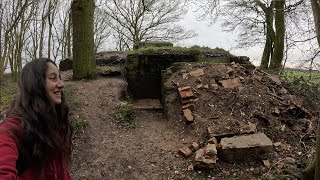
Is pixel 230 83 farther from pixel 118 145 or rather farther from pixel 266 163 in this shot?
pixel 118 145

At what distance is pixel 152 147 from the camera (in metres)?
6.49

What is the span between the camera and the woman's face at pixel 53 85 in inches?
81.7

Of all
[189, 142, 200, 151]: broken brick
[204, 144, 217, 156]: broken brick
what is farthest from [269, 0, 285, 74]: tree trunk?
[204, 144, 217, 156]: broken brick

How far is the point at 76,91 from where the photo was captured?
801 centimetres

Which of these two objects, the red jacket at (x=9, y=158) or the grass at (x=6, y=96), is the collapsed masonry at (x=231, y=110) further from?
the grass at (x=6, y=96)

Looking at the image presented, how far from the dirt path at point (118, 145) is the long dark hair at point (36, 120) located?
370 centimetres

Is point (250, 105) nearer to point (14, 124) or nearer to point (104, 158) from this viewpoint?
point (104, 158)

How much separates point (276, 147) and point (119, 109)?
11.9ft

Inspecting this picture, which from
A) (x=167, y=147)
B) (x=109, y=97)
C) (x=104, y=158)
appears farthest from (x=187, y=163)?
(x=109, y=97)

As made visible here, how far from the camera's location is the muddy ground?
5570 mm

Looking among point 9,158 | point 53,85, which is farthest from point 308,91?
point 9,158

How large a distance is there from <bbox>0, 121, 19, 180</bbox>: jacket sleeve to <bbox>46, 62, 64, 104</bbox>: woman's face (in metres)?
0.40

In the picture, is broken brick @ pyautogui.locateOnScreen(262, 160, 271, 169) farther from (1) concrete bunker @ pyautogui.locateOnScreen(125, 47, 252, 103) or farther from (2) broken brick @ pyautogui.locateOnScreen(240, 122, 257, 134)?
(1) concrete bunker @ pyautogui.locateOnScreen(125, 47, 252, 103)

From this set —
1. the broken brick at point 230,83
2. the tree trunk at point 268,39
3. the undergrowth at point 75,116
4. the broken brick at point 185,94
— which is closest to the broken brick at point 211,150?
the broken brick at point 185,94
